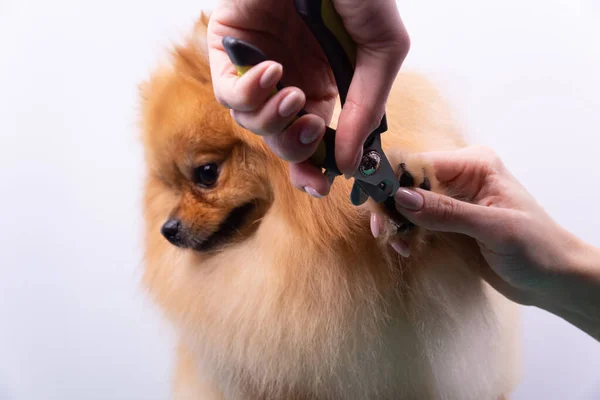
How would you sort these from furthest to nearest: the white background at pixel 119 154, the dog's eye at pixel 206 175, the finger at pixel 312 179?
the white background at pixel 119 154
the dog's eye at pixel 206 175
the finger at pixel 312 179

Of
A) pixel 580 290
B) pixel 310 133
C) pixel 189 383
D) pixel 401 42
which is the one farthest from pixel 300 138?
pixel 189 383

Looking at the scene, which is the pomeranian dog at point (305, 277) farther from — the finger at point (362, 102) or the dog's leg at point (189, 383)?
the finger at point (362, 102)

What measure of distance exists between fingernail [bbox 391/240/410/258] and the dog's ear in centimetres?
39

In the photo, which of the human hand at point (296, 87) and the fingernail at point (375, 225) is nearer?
the human hand at point (296, 87)

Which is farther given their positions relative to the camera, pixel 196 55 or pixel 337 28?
pixel 196 55

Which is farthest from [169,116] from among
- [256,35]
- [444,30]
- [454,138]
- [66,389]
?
[66,389]

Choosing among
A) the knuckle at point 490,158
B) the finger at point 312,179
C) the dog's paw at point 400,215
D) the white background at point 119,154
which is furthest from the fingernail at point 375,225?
the white background at point 119,154

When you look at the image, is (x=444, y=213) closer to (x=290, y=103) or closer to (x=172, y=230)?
(x=290, y=103)

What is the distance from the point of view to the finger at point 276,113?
16.2 inches

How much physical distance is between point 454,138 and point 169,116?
0.46 metres

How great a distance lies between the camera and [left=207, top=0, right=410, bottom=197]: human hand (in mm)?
416

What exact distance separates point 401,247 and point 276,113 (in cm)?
27

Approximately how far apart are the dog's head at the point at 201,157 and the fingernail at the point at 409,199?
241 mm

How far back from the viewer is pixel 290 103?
41cm
